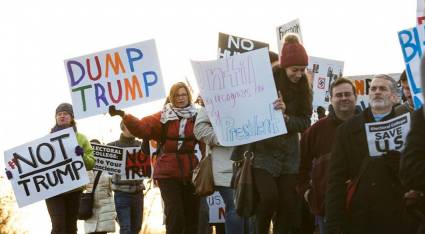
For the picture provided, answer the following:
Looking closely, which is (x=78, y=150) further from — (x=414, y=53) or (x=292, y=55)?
(x=414, y=53)

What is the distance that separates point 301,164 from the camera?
901 cm

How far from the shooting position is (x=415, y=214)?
6594mm

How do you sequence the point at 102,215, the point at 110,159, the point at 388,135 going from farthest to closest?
the point at 110,159 < the point at 102,215 < the point at 388,135

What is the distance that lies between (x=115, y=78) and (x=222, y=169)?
1.58m

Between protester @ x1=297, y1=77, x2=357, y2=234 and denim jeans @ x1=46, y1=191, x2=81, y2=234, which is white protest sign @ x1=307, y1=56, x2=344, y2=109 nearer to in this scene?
denim jeans @ x1=46, y1=191, x2=81, y2=234

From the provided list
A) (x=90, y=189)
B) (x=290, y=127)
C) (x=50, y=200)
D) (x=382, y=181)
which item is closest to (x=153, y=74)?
(x=50, y=200)

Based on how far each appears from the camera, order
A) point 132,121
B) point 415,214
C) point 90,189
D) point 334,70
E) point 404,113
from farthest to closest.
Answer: point 334,70 → point 90,189 → point 132,121 → point 404,113 → point 415,214

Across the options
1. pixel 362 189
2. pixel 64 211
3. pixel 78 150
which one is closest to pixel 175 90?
pixel 78 150

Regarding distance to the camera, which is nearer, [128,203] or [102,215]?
[102,215]

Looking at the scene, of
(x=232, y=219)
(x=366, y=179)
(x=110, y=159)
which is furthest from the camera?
(x=110, y=159)

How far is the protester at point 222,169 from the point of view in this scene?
34.1 ft

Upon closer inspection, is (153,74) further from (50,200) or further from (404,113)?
(404,113)

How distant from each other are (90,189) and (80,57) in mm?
3696

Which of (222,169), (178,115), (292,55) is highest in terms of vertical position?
(292,55)
